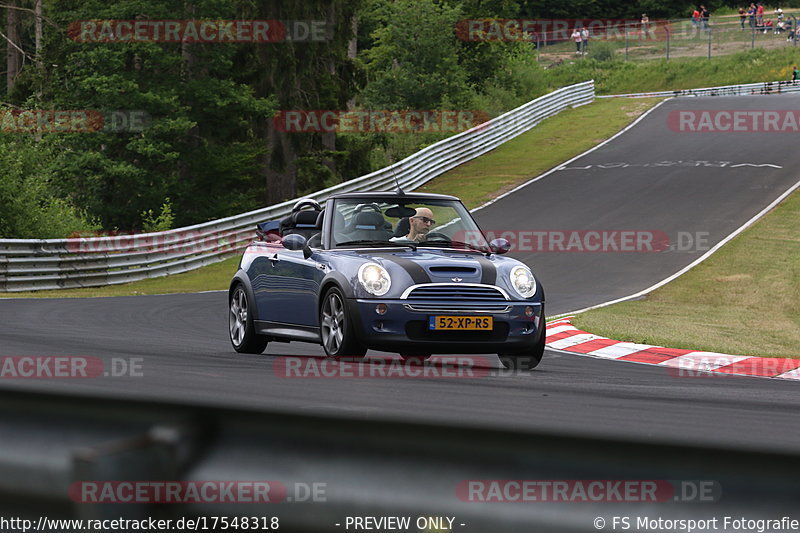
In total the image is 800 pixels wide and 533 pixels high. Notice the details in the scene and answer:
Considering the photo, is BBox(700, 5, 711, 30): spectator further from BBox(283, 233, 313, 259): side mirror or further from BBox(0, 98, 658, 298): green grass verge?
BBox(283, 233, 313, 259): side mirror

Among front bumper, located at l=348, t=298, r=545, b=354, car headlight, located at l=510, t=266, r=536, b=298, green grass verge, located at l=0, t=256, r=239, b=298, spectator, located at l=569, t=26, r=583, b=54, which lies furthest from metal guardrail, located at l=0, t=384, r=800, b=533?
spectator, located at l=569, t=26, r=583, b=54

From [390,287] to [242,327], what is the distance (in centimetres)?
256

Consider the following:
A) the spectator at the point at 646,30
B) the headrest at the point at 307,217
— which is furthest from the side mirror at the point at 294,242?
the spectator at the point at 646,30

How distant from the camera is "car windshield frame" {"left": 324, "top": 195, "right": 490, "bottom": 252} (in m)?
10.7

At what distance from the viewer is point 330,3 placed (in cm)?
3731

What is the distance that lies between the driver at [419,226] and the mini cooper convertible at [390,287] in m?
0.01

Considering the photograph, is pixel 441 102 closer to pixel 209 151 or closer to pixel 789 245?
pixel 209 151

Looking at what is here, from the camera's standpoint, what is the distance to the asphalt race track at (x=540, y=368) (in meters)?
6.33

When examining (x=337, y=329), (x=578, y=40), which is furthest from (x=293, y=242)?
(x=578, y=40)

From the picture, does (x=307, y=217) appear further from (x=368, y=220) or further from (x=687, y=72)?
(x=687, y=72)

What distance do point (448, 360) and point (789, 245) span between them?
16.0m

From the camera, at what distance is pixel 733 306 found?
1939 cm

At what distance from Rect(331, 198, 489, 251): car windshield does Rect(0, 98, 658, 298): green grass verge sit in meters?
13.1

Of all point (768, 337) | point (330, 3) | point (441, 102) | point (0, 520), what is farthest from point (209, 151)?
point (0, 520)
